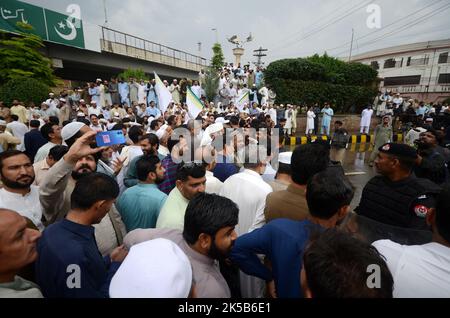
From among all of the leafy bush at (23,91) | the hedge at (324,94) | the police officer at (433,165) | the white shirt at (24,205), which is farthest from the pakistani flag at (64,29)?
the police officer at (433,165)

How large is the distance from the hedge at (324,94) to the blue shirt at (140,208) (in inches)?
641

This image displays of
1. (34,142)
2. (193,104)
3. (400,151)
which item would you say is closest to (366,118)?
(193,104)

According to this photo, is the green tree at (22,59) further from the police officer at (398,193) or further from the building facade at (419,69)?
the building facade at (419,69)

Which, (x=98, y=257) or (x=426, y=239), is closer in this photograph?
(x=98, y=257)

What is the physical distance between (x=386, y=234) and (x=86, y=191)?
2159 mm

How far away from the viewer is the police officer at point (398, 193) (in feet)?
7.30

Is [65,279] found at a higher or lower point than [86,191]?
lower

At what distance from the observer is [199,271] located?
4.35 ft

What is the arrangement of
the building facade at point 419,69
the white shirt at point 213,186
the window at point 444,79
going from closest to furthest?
the white shirt at point 213,186, the window at point 444,79, the building facade at point 419,69

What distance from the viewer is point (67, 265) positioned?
1.39 metres

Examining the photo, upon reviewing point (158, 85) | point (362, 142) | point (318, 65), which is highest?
point (318, 65)

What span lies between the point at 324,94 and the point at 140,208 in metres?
18.3
